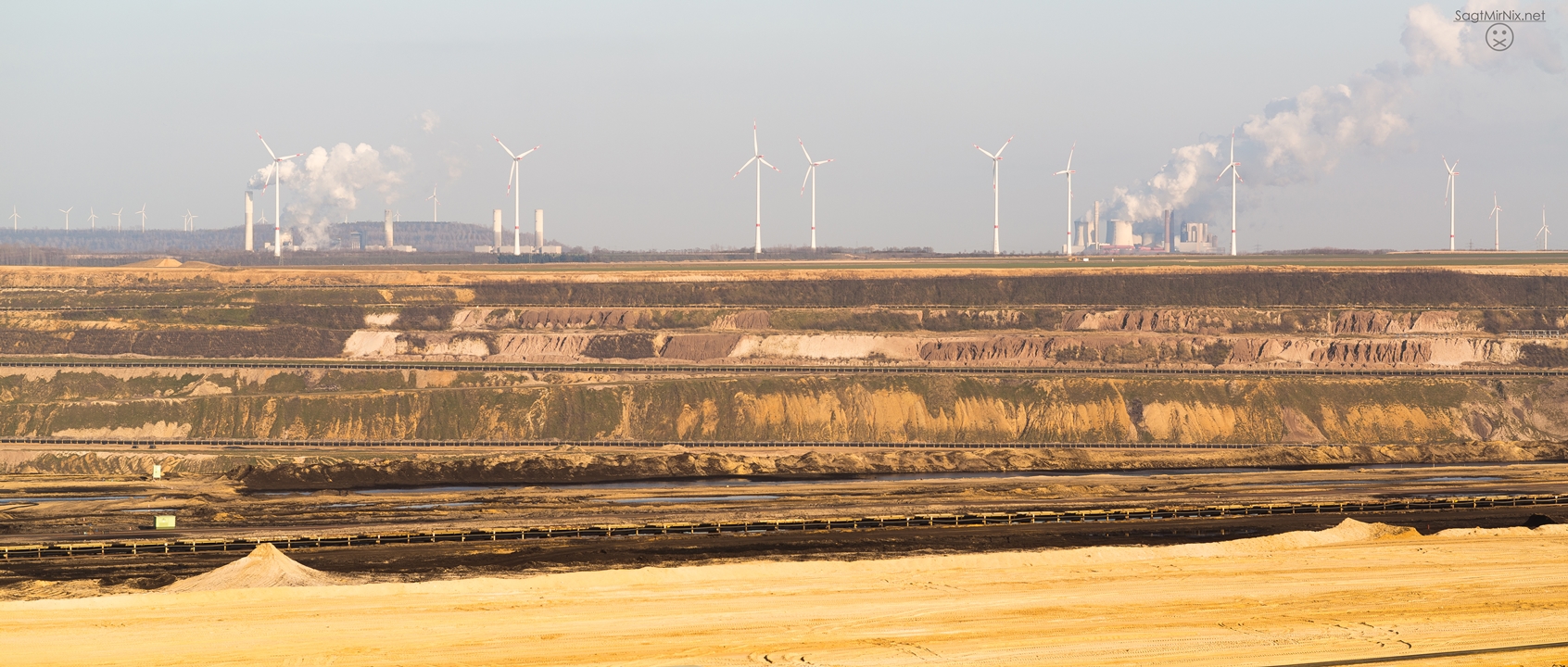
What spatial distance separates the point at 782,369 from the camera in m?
102

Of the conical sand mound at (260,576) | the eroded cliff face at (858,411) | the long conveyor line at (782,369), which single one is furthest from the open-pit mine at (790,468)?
the long conveyor line at (782,369)

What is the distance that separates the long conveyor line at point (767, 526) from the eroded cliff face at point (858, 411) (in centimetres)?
2565

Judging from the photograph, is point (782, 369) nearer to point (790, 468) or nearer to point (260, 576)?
point (790, 468)

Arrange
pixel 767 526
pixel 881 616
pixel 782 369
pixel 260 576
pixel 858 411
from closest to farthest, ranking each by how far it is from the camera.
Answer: pixel 881 616
pixel 260 576
pixel 767 526
pixel 858 411
pixel 782 369

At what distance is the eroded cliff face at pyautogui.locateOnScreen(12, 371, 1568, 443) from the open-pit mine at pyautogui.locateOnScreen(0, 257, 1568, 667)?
336 mm

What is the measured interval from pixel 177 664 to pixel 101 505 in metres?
29.4

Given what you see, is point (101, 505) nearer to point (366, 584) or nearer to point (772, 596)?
point (366, 584)

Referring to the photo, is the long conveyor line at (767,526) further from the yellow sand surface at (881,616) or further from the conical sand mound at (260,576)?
the yellow sand surface at (881,616)

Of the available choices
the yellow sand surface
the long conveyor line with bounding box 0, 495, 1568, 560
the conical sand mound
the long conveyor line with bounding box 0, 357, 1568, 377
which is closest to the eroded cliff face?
the long conveyor line with bounding box 0, 357, 1568, 377

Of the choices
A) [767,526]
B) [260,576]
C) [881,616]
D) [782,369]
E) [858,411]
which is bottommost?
[881,616]

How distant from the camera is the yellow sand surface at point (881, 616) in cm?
3675

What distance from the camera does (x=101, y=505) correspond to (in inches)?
2391

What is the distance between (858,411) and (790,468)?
18.9 meters

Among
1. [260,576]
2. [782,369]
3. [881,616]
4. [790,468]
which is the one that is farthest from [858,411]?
[260,576]
